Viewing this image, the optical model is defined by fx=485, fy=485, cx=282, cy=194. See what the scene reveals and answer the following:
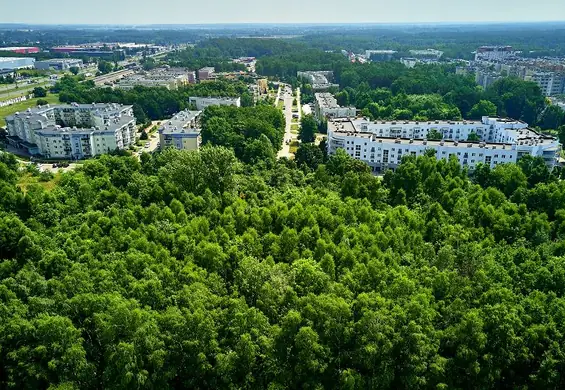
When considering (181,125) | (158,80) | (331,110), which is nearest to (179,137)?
(181,125)

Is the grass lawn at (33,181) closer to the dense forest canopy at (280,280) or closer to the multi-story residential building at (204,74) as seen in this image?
the dense forest canopy at (280,280)

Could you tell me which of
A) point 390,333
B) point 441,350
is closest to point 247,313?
point 390,333

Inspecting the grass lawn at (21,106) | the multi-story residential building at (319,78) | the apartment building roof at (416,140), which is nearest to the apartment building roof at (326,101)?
the multi-story residential building at (319,78)

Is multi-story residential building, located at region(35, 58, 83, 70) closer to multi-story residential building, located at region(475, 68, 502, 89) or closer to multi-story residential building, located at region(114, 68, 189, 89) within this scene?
multi-story residential building, located at region(114, 68, 189, 89)

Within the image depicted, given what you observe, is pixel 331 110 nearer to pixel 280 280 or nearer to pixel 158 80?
pixel 158 80

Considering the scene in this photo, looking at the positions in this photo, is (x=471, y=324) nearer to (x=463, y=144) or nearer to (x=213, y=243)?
(x=213, y=243)
